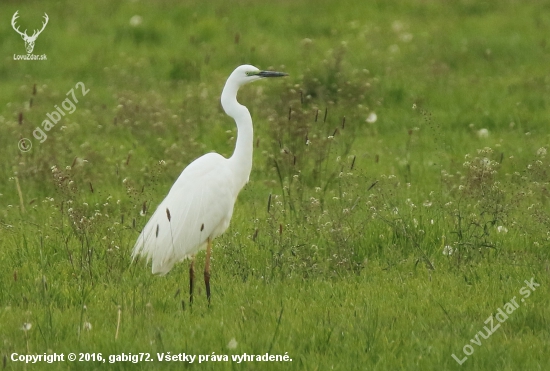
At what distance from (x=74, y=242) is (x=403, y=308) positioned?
266cm

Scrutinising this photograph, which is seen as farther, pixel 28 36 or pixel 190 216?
pixel 28 36

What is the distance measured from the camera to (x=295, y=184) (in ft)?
24.8

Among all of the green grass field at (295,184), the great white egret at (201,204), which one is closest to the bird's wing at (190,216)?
the great white egret at (201,204)

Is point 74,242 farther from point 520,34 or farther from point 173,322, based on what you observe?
point 520,34

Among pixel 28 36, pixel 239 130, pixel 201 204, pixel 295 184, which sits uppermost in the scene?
pixel 28 36

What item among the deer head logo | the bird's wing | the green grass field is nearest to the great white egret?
the bird's wing

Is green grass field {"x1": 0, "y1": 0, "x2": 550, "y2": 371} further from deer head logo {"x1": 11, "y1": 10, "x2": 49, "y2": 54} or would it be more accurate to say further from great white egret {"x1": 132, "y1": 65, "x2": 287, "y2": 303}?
great white egret {"x1": 132, "y1": 65, "x2": 287, "y2": 303}

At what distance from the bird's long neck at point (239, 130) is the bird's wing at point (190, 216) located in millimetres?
86

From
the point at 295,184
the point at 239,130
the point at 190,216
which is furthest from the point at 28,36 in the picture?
the point at 190,216

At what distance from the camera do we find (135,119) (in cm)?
938

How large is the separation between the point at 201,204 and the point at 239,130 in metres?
0.56

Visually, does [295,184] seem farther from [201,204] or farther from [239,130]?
[201,204]

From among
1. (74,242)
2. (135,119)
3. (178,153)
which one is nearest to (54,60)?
(135,119)

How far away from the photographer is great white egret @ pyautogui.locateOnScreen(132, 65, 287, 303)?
561cm
